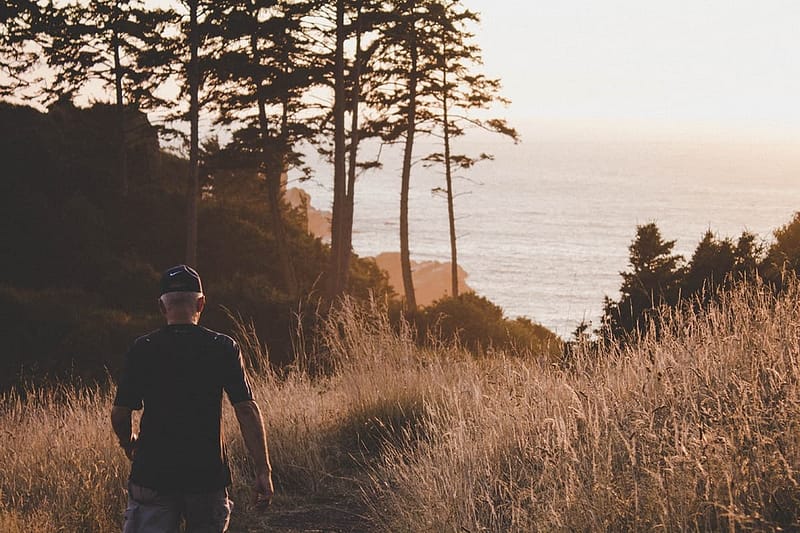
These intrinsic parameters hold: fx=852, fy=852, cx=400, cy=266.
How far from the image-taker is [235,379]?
398 cm

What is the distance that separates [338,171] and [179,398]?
24.0 meters

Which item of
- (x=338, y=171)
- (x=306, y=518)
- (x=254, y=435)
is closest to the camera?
(x=254, y=435)

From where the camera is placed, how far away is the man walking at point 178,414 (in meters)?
3.91

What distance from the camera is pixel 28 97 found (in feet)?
115

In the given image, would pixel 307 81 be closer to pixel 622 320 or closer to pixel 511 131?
pixel 511 131

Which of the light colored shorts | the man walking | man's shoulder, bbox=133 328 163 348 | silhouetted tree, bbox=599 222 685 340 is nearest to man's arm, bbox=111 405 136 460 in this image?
the man walking

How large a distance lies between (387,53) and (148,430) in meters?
31.0

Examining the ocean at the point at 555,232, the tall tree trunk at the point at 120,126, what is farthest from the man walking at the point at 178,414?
the ocean at the point at 555,232

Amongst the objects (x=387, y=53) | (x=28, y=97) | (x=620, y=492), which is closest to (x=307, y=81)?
(x=387, y=53)

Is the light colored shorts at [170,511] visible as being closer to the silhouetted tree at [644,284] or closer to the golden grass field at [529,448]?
the golden grass field at [529,448]

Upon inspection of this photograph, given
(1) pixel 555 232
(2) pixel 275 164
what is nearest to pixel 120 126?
(2) pixel 275 164

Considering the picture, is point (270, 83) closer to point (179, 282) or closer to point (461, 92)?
point (461, 92)

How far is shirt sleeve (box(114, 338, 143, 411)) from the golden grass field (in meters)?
1.87

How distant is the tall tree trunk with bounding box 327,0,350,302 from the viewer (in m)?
26.1
